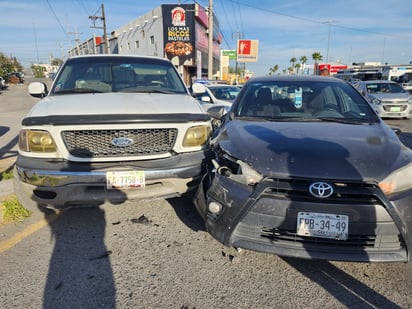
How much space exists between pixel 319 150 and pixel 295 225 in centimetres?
65

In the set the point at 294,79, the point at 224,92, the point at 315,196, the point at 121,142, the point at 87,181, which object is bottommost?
the point at 87,181

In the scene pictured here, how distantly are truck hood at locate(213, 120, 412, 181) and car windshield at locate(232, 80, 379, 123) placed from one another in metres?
0.40

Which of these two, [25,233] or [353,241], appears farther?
[25,233]

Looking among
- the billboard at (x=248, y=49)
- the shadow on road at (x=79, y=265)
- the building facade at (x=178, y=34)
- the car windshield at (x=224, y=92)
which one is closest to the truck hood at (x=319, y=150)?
the shadow on road at (x=79, y=265)

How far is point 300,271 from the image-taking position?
265 centimetres

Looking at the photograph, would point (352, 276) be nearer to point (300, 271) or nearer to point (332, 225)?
point (300, 271)

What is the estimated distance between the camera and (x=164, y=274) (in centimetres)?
259

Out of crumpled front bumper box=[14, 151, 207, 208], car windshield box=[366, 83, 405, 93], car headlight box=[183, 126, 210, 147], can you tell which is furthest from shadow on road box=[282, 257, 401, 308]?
car windshield box=[366, 83, 405, 93]

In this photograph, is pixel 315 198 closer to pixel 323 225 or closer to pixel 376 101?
pixel 323 225

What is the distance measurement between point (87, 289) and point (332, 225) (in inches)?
75.2

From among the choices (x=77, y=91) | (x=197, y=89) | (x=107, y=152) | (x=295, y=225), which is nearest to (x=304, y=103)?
(x=197, y=89)

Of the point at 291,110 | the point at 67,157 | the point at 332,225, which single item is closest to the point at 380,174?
the point at 332,225

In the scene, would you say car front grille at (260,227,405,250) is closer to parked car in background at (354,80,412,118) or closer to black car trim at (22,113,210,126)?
black car trim at (22,113,210,126)

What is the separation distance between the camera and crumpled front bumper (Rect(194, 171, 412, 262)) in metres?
2.21
